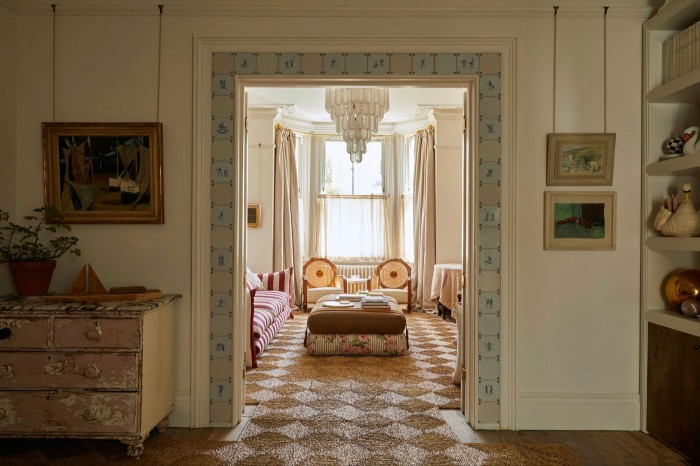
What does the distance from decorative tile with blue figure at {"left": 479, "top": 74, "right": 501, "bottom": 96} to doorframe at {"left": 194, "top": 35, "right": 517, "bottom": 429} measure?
1.5 inches

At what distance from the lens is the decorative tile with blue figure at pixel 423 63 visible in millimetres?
3471

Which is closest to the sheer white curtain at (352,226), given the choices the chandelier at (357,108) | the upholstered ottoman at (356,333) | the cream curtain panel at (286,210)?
the cream curtain panel at (286,210)

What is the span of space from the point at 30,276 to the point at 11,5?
180 cm

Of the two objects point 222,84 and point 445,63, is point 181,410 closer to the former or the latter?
point 222,84

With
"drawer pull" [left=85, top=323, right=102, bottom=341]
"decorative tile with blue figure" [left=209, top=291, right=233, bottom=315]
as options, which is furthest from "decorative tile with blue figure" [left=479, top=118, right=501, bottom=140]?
"drawer pull" [left=85, top=323, right=102, bottom=341]

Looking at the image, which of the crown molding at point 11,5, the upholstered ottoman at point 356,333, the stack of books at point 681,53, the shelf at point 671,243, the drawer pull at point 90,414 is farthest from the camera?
the upholstered ottoman at point 356,333

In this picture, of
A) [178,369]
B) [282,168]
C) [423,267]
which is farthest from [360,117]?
[178,369]

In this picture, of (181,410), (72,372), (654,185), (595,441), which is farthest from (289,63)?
(595,441)

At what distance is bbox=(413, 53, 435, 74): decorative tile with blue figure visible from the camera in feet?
11.4

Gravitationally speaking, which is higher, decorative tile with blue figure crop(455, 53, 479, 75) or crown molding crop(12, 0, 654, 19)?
crown molding crop(12, 0, 654, 19)

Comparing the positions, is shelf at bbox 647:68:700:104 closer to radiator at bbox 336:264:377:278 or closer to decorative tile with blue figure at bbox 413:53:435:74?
decorative tile with blue figure at bbox 413:53:435:74

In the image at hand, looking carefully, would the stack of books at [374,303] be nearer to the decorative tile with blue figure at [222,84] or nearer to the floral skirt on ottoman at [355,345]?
the floral skirt on ottoman at [355,345]

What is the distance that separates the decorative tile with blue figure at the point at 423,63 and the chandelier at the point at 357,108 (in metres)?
2.79

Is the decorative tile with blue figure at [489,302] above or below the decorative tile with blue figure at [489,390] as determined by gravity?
above
